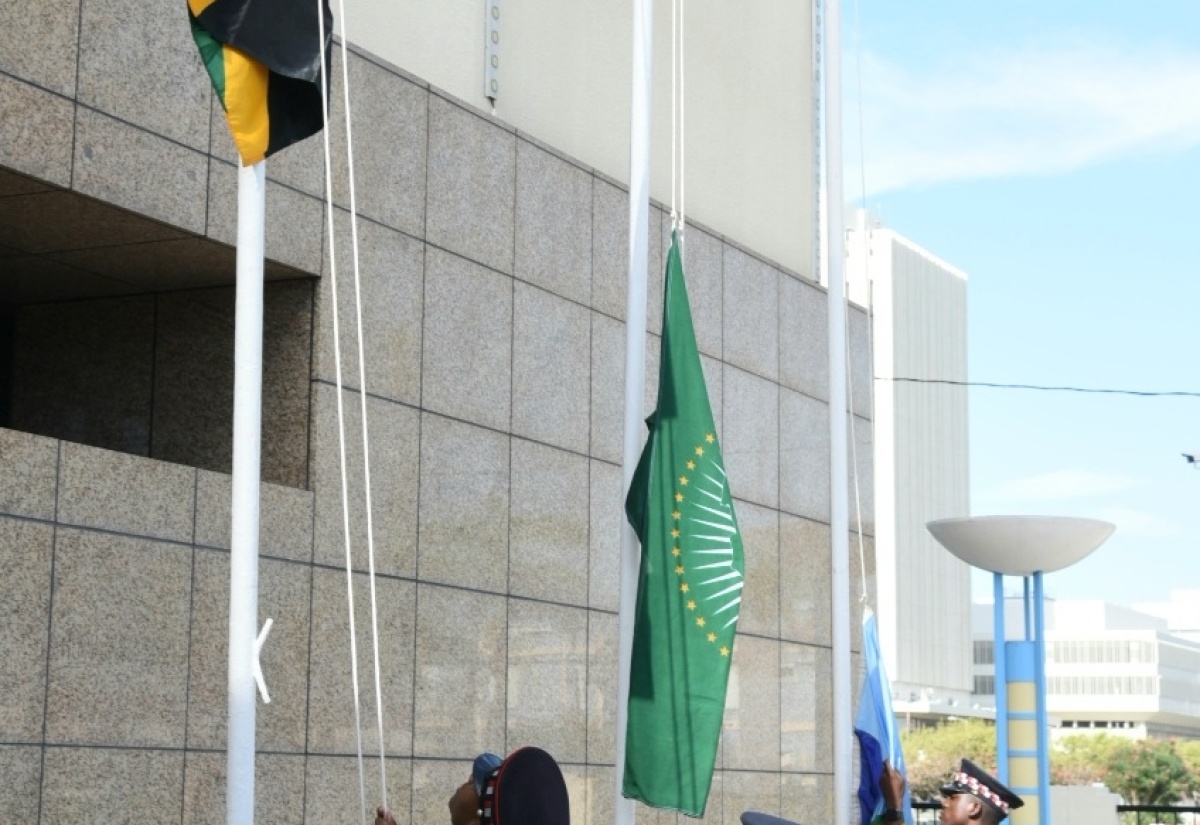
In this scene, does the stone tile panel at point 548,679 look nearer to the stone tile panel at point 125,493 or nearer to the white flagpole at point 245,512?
the stone tile panel at point 125,493

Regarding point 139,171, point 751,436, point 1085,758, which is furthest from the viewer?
point 1085,758

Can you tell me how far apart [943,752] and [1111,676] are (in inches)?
1784

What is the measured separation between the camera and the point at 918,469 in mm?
148625

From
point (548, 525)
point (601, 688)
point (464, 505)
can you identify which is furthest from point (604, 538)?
point (464, 505)

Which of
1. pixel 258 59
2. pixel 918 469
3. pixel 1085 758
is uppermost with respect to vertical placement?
pixel 918 469

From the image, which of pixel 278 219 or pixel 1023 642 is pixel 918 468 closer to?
pixel 1023 642

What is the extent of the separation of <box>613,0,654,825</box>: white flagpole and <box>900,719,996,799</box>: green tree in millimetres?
93422

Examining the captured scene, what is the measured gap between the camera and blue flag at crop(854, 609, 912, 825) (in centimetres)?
1162

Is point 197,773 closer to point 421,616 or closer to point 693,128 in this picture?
point 421,616

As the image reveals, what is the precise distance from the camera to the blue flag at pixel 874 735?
Answer: 11.6 m

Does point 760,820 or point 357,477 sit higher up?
point 357,477

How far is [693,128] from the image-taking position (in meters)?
15.2

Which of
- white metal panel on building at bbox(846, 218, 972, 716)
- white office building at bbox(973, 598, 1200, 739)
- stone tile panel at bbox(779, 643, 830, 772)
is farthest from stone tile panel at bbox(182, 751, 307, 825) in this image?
white office building at bbox(973, 598, 1200, 739)

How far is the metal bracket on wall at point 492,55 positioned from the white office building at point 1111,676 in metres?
137
